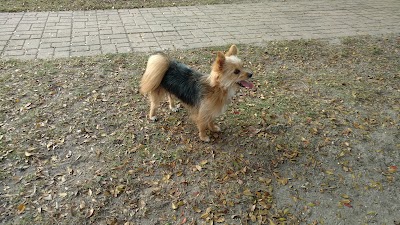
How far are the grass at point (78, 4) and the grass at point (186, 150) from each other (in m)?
3.48

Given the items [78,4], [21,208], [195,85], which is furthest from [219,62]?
[78,4]

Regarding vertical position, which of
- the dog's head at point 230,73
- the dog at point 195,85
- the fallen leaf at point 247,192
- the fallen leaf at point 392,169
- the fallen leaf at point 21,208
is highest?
the dog's head at point 230,73

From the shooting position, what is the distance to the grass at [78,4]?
859 centimetres

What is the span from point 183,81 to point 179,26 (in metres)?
4.46

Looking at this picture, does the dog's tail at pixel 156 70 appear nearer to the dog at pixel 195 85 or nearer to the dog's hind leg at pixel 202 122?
the dog at pixel 195 85

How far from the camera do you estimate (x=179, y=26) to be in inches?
315

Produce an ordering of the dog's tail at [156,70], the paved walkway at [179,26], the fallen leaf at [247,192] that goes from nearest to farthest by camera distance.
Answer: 1. the fallen leaf at [247,192]
2. the dog's tail at [156,70]
3. the paved walkway at [179,26]

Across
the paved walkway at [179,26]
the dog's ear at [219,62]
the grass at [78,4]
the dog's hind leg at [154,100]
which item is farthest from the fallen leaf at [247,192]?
the grass at [78,4]

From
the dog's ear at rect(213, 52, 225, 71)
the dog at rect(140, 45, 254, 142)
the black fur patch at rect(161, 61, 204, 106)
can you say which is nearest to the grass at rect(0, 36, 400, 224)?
the dog at rect(140, 45, 254, 142)

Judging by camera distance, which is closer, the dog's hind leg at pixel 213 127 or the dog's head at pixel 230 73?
the dog's head at pixel 230 73

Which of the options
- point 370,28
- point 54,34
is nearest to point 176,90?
point 54,34

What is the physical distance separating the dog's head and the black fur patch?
370mm

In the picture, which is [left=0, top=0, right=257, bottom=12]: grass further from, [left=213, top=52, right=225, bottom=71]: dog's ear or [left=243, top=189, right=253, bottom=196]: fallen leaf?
[left=243, top=189, right=253, bottom=196]: fallen leaf

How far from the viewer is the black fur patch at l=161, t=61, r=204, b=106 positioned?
3967mm
